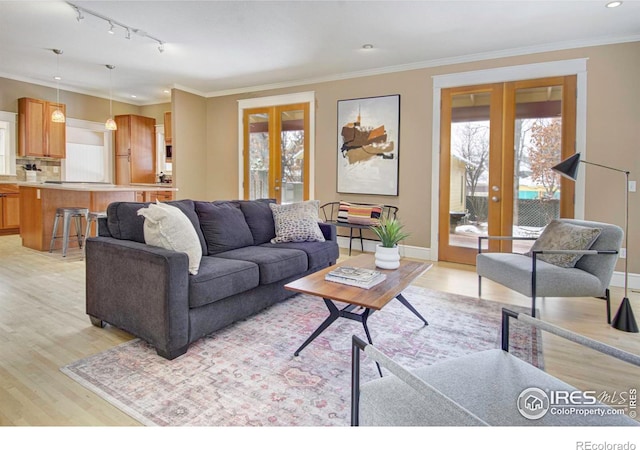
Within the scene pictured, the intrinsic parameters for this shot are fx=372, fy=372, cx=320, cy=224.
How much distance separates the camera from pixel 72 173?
25.6 ft

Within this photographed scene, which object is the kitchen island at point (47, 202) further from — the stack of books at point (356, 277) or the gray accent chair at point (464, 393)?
the gray accent chair at point (464, 393)

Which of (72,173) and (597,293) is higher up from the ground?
(72,173)

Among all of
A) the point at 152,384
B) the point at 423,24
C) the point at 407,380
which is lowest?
the point at 152,384

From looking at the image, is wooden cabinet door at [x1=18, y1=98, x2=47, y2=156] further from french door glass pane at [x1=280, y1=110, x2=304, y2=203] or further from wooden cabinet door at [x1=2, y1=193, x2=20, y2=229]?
french door glass pane at [x1=280, y1=110, x2=304, y2=203]

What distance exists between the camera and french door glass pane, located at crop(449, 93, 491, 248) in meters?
4.90

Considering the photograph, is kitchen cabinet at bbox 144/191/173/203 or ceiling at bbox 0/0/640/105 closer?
ceiling at bbox 0/0/640/105

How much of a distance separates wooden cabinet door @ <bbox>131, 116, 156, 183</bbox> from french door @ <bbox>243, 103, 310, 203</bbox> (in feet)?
9.32

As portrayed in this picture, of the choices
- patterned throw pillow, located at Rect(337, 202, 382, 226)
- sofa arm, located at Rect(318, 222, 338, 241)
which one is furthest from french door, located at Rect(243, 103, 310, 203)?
sofa arm, located at Rect(318, 222, 338, 241)

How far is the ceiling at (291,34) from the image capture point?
143 inches

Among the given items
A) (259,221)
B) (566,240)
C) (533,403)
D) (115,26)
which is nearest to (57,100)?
(115,26)

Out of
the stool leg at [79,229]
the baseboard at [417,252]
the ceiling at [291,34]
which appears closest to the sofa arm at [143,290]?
the ceiling at [291,34]
